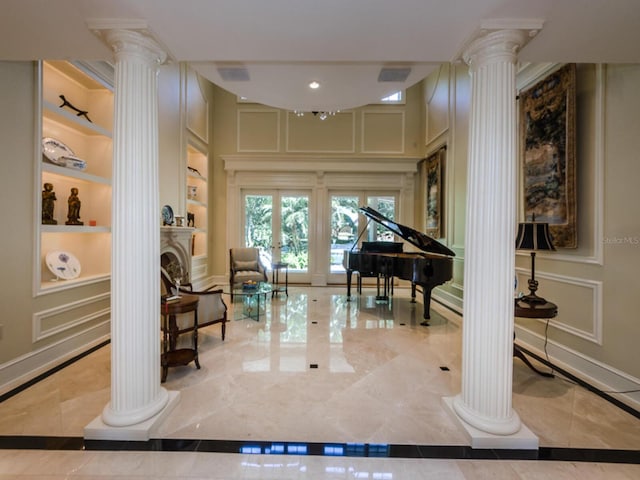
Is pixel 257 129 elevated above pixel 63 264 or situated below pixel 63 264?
above

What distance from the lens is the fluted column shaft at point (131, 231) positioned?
1.79 m

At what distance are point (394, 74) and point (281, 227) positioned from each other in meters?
4.72

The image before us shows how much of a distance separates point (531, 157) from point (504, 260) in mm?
2070

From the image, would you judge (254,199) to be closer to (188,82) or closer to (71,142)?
(188,82)

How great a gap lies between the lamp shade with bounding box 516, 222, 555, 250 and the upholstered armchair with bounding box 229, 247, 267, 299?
4.28 m

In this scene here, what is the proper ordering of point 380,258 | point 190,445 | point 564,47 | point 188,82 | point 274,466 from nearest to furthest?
point 274,466 → point 190,445 → point 564,47 → point 380,258 → point 188,82

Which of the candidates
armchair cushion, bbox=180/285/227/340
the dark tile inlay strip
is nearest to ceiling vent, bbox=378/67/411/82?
armchair cushion, bbox=180/285/227/340

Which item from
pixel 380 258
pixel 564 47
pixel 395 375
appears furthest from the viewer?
pixel 380 258

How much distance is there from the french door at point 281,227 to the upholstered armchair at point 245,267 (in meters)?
0.92

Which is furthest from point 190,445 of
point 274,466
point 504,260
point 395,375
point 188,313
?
point 504,260

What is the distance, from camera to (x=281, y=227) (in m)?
6.95

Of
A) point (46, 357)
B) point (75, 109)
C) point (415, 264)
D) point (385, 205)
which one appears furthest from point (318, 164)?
point (46, 357)

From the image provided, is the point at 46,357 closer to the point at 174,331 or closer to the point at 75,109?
the point at 174,331

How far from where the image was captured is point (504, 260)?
70.1 inches
